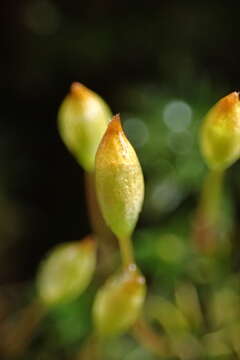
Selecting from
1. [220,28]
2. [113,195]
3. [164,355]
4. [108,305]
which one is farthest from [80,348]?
[220,28]

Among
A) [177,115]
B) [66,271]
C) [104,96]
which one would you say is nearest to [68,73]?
[104,96]

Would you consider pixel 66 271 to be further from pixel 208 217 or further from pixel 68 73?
pixel 68 73

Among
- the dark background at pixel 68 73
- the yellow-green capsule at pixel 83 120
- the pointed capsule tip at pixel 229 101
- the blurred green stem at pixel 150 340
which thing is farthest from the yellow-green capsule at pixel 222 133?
the dark background at pixel 68 73

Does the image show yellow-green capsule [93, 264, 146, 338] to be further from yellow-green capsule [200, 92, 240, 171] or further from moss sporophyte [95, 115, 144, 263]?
yellow-green capsule [200, 92, 240, 171]

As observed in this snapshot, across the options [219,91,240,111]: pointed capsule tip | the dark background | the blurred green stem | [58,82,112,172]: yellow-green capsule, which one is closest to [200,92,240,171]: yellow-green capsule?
[219,91,240,111]: pointed capsule tip

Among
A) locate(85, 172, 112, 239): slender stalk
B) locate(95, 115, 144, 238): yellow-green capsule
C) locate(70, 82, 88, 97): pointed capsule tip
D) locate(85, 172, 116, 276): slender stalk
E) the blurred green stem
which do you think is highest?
locate(70, 82, 88, 97): pointed capsule tip

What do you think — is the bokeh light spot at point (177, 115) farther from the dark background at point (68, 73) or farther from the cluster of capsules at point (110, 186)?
the cluster of capsules at point (110, 186)
